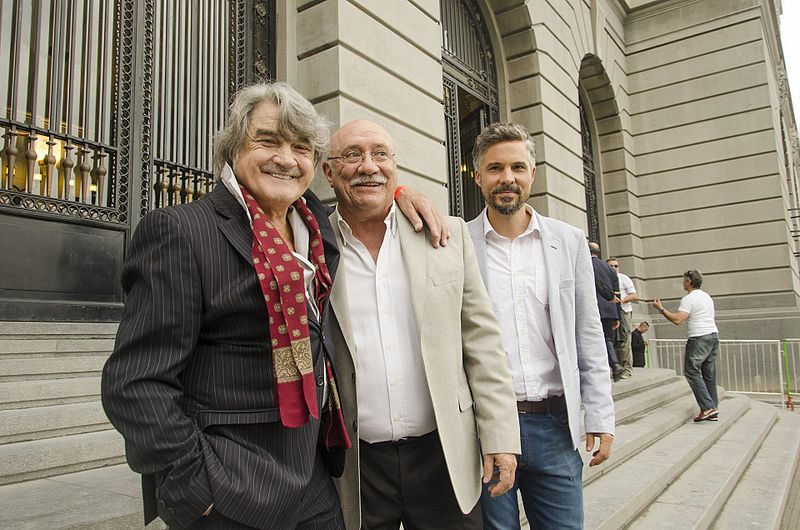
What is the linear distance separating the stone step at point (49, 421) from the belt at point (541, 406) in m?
2.76

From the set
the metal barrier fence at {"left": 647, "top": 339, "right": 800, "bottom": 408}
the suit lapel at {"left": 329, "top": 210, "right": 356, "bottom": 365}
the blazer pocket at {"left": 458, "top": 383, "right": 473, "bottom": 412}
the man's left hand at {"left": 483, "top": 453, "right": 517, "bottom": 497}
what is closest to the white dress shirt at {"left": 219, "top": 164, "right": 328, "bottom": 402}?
the suit lapel at {"left": 329, "top": 210, "right": 356, "bottom": 365}

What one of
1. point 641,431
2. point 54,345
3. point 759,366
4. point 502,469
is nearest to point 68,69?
point 54,345

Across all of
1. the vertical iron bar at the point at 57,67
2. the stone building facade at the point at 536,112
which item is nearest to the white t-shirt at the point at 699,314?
the stone building facade at the point at 536,112

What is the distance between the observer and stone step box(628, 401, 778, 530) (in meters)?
4.41

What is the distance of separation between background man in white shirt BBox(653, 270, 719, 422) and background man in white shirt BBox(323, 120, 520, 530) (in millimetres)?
6944

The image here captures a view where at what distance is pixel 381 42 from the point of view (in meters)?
6.52

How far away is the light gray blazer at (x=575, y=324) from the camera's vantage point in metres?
2.39

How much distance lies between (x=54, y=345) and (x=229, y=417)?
138 inches

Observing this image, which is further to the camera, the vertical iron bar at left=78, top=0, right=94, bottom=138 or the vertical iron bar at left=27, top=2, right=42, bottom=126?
the vertical iron bar at left=78, top=0, right=94, bottom=138

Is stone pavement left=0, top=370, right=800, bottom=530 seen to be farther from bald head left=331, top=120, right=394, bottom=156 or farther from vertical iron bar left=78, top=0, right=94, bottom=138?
vertical iron bar left=78, top=0, right=94, bottom=138

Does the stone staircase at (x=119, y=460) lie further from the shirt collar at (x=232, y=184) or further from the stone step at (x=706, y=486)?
the shirt collar at (x=232, y=184)

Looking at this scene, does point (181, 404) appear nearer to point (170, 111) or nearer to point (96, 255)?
point (96, 255)

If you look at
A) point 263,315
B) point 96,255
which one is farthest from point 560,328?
point 96,255

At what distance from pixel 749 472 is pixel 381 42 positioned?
6.46 metres
